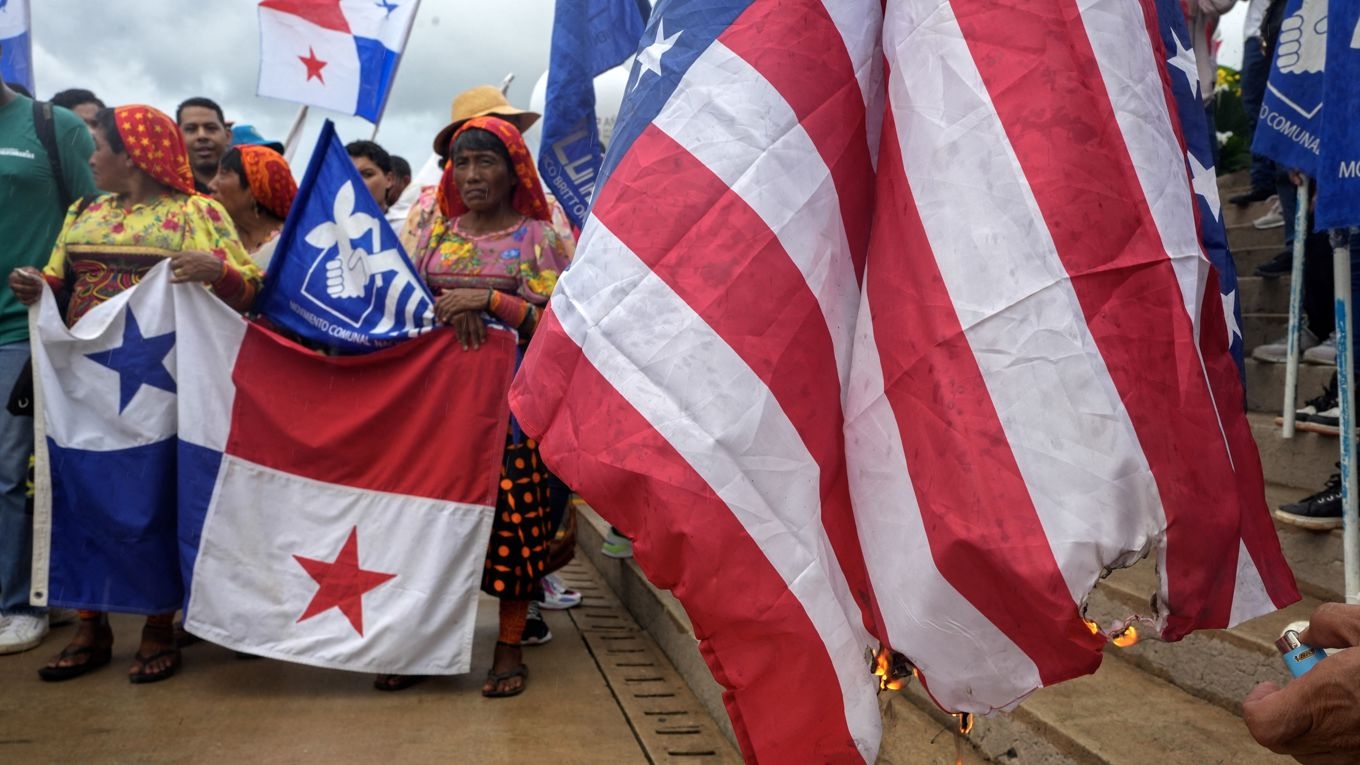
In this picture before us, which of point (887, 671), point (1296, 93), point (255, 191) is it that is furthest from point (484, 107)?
point (887, 671)

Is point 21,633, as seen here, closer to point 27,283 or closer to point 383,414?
point 27,283

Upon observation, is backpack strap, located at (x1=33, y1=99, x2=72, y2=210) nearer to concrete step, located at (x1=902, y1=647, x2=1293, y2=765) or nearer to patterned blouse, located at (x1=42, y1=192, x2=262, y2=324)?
patterned blouse, located at (x1=42, y1=192, x2=262, y2=324)

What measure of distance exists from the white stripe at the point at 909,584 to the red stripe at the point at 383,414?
2511 millimetres

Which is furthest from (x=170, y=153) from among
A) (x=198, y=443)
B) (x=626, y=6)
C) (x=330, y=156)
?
(x=626, y=6)

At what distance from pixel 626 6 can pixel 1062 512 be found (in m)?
2.28

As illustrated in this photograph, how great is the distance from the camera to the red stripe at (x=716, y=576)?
132 cm

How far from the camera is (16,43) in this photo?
4.82 metres

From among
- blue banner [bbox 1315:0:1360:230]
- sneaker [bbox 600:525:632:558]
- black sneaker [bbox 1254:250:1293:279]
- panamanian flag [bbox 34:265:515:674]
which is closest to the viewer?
blue banner [bbox 1315:0:1360:230]

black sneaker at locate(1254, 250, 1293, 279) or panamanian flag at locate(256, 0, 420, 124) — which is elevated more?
panamanian flag at locate(256, 0, 420, 124)

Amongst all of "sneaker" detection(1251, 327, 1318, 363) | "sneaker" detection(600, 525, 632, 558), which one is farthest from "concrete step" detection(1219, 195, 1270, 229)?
"sneaker" detection(600, 525, 632, 558)

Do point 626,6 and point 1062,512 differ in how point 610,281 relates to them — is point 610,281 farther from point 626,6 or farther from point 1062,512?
point 626,6

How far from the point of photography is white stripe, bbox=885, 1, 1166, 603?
1142mm

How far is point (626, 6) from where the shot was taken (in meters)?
2.96

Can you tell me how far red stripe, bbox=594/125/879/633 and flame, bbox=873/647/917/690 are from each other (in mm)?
41
